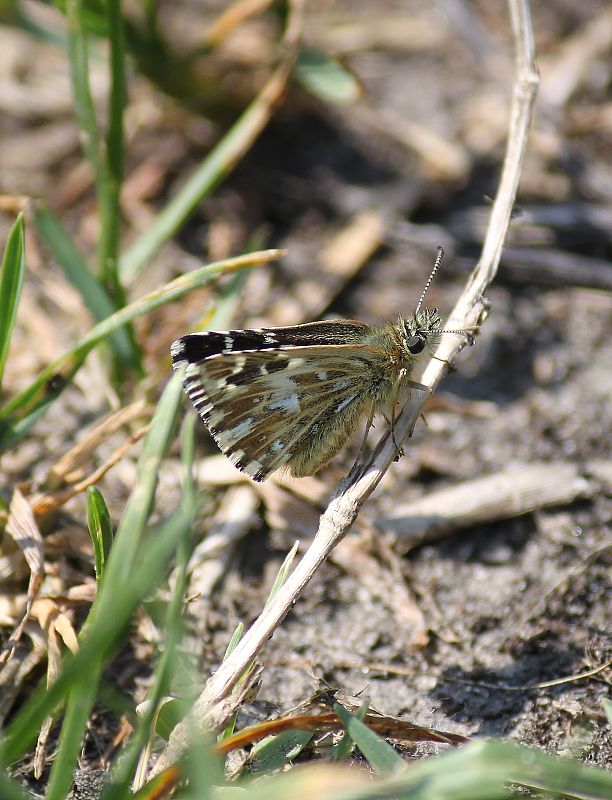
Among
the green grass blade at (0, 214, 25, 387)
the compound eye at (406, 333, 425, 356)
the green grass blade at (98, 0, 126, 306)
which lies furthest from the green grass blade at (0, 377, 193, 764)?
the green grass blade at (98, 0, 126, 306)

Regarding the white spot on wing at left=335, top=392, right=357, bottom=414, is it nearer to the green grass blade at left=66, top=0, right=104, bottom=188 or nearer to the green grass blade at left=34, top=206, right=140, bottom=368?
the green grass blade at left=34, top=206, right=140, bottom=368

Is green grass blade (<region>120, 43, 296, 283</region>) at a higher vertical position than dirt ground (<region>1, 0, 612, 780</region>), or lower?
higher

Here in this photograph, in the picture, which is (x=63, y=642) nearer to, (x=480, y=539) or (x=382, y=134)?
(x=480, y=539)

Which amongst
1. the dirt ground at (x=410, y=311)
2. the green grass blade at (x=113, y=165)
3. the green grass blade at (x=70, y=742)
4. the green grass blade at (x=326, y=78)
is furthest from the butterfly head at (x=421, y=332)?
the green grass blade at (x=70, y=742)

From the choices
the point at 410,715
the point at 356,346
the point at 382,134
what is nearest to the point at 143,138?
the point at 382,134

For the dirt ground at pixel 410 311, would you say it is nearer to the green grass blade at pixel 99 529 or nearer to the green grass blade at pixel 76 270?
the green grass blade at pixel 76 270
